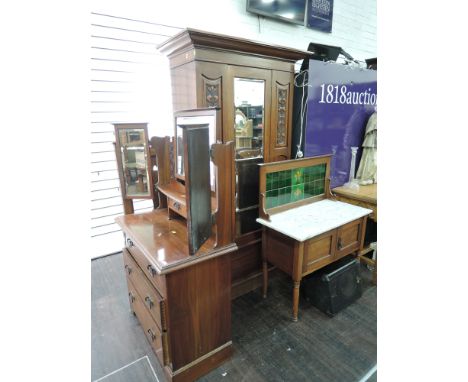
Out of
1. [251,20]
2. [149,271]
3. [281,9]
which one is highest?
[281,9]

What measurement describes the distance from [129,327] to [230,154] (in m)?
1.60

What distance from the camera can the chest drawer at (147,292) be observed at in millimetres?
1461

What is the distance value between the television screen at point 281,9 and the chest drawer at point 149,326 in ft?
10.7

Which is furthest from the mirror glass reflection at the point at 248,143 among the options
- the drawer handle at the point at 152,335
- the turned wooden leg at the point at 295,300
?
the drawer handle at the point at 152,335

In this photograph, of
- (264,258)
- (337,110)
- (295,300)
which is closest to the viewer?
(295,300)

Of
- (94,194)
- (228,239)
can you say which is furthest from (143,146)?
(94,194)

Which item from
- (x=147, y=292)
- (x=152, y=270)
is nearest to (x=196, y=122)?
(x=152, y=270)

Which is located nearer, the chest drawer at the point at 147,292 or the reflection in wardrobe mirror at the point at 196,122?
the chest drawer at the point at 147,292

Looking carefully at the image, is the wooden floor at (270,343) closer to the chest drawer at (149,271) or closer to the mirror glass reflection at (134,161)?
the chest drawer at (149,271)

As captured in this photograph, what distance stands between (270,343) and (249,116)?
5.66 feet

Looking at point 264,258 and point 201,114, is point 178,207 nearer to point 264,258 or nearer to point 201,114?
point 201,114

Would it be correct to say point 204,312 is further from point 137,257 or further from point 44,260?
point 44,260

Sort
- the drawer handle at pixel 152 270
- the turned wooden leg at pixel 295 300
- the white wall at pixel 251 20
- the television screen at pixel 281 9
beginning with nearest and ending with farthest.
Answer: the drawer handle at pixel 152 270 → the turned wooden leg at pixel 295 300 → the white wall at pixel 251 20 → the television screen at pixel 281 9

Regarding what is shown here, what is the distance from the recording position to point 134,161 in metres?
1.93
